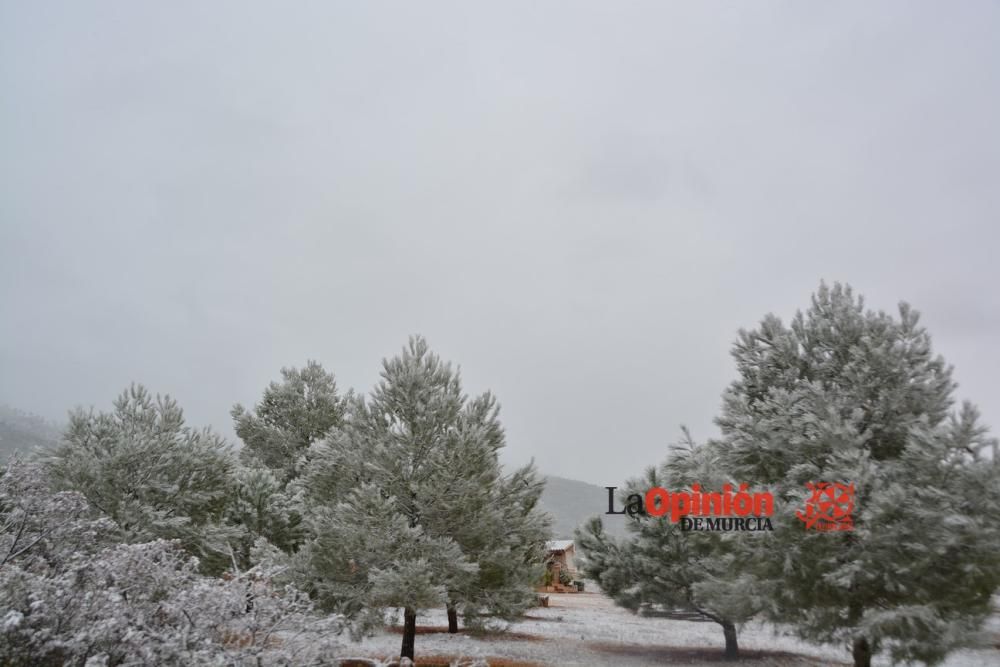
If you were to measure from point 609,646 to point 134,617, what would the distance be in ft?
52.2

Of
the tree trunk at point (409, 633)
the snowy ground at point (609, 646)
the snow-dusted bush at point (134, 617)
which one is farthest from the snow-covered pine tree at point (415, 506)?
the snow-dusted bush at point (134, 617)

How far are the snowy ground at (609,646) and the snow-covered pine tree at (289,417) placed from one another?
10785 mm

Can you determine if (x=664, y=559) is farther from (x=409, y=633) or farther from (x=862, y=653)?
(x=409, y=633)

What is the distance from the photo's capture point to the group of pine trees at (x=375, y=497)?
13914 millimetres

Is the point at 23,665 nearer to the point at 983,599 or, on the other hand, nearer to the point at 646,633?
the point at 983,599

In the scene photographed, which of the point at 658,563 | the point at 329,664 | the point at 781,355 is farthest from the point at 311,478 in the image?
the point at 781,355

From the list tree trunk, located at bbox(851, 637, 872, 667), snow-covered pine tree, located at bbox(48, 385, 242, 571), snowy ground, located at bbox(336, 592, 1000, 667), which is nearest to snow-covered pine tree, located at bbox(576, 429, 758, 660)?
snowy ground, located at bbox(336, 592, 1000, 667)

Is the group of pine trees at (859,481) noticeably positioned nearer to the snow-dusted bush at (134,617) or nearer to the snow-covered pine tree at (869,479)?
the snow-covered pine tree at (869,479)

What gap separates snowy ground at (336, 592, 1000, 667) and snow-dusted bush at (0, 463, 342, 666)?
6749mm

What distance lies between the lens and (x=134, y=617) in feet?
23.2

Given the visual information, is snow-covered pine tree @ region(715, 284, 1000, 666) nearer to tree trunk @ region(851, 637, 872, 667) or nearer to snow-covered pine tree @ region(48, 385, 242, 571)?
tree trunk @ region(851, 637, 872, 667)

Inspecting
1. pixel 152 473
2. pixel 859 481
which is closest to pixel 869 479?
pixel 859 481

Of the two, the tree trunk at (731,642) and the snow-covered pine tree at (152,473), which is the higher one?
the snow-covered pine tree at (152,473)

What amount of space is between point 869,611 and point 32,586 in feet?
42.4
